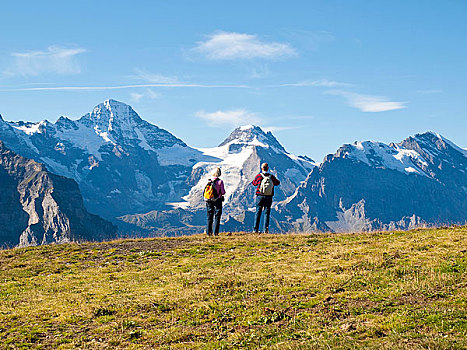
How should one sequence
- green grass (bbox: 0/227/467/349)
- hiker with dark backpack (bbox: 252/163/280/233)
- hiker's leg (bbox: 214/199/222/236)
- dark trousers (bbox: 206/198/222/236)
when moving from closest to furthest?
green grass (bbox: 0/227/467/349) < dark trousers (bbox: 206/198/222/236) < hiker's leg (bbox: 214/199/222/236) < hiker with dark backpack (bbox: 252/163/280/233)

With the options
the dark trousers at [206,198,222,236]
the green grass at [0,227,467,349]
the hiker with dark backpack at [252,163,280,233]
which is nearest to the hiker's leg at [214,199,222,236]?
the dark trousers at [206,198,222,236]

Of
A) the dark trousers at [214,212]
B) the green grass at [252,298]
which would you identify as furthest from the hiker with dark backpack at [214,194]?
the green grass at [252,298]

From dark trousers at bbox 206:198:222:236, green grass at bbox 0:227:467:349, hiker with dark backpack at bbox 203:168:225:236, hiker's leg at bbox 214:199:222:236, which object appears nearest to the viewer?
green grass at bbox 0:227:467:349

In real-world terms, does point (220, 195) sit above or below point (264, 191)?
below

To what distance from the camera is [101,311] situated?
15867mm

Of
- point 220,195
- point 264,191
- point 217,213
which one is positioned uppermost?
point 264,191

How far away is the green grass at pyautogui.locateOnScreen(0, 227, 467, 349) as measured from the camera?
1234cm

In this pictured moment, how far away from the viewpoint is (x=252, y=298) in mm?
15930

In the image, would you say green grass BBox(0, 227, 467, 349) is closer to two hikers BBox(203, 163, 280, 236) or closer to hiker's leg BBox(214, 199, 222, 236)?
two hikers BBox(203, 163, 280, 236)

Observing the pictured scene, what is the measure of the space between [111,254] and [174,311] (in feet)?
42.7

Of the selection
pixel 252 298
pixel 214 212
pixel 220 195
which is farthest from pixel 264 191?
pixel 252 298

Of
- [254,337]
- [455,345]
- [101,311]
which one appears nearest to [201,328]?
[254,337]

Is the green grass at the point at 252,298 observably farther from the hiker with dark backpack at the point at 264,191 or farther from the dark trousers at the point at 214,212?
the hiker with dark backpack at the point at 264,191

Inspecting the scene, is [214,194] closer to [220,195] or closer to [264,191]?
[220,195]
